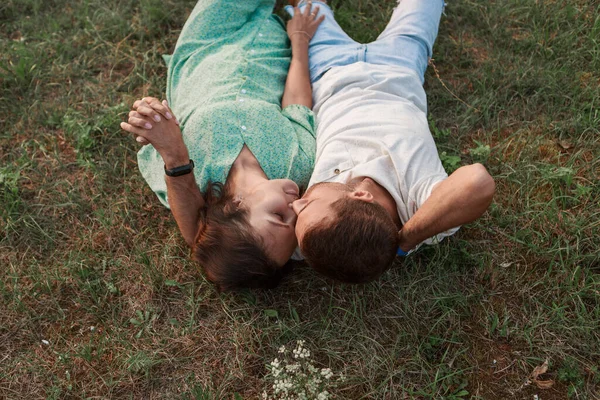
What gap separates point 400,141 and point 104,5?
317 cm

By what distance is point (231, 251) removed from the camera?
2803 mm

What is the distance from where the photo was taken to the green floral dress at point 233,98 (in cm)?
313

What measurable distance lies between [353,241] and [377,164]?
0.60 metres

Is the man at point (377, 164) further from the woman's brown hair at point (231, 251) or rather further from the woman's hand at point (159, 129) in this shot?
the woman's hand at point (159, 129)

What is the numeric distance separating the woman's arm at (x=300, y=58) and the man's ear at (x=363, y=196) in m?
1.04

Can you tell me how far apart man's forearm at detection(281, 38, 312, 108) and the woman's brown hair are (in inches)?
36.7

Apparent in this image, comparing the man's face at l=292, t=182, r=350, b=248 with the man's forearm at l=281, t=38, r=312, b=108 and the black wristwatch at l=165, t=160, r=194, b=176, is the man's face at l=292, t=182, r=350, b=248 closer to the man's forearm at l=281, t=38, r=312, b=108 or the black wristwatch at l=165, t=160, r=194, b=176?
the black wristwatch at l=165, t=160, r=194, b=176

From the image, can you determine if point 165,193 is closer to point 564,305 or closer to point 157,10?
point 157,10

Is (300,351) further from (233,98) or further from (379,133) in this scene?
(233,98)

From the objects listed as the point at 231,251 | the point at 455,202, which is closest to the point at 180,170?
the point at 231,251

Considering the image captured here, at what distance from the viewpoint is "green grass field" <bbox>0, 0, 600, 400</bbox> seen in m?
2.87

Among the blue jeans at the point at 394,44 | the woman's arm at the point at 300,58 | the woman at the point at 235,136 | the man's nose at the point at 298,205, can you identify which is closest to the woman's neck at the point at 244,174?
the woman at the point at 235,136

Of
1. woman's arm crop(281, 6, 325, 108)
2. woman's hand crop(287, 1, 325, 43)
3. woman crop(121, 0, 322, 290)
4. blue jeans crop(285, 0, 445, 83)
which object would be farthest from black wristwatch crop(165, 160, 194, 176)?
woman's hand crop(287, 1, 325, 43)

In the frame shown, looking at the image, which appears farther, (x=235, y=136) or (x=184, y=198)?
(x=235, y=136)
